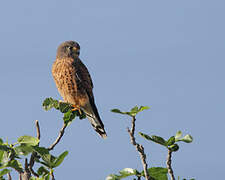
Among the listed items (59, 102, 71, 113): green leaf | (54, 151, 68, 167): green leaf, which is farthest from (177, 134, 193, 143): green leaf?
(59, 102, 71, 113): green leaf

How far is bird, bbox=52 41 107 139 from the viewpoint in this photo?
6.44m

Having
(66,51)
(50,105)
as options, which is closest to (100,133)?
(66,51)

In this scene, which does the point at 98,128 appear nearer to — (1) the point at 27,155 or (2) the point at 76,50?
(2) the point at 76,50

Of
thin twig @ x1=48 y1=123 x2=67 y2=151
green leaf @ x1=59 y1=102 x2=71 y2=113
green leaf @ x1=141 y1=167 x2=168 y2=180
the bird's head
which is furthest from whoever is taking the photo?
the bird's head

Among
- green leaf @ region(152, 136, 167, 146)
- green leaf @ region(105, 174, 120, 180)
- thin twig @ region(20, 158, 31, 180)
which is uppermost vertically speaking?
green leaf @ region(152, 136, 167, 146)

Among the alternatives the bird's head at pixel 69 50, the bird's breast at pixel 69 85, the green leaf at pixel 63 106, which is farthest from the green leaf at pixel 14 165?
the bird's head at pixel 69 50

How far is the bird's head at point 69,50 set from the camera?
702 cm

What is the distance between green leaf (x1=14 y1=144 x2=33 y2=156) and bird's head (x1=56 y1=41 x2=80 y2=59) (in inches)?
204

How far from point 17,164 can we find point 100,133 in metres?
4.70

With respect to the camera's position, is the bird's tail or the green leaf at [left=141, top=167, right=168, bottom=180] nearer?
the green leaf at [left=141, top=167, right=168, bottom=180]

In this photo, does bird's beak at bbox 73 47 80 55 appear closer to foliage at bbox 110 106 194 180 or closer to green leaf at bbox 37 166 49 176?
green leaf at bbox 37 166 49 176

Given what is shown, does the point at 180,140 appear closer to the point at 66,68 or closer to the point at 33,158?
the point at 33,158

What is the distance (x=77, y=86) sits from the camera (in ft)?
21.3

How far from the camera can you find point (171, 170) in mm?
1639
